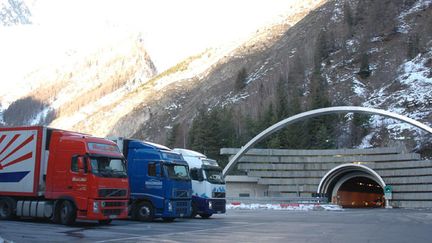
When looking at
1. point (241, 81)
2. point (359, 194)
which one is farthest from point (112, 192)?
point (241, 81)

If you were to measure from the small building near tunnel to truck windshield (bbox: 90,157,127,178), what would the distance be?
3460 centimetres

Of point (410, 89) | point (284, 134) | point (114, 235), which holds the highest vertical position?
point (410, 89)

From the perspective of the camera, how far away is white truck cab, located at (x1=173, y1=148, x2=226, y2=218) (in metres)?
27.5

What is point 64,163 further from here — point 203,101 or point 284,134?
point 203,101

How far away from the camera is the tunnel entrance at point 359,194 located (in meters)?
65.9

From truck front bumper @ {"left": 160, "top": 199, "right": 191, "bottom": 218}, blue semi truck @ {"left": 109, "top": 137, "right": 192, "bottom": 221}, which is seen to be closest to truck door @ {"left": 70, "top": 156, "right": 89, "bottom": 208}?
blue semi truck @ {"left": 109, "top": 137, "right": 192, "bottom": 221}

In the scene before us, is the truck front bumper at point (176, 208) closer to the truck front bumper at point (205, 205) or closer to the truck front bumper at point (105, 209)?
the truck front bumper at point (205, 205)

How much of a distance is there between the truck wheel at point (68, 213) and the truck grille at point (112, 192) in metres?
1.33

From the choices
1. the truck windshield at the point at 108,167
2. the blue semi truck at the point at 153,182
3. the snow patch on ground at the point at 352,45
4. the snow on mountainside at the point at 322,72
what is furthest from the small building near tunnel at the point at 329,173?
the snow patch on ground at the point at 352,45

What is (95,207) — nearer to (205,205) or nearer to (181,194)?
(181,194)

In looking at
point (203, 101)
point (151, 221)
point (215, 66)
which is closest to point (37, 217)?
point (151, 221)

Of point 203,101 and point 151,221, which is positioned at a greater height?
point 203,101

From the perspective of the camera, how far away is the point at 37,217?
69.9 ft

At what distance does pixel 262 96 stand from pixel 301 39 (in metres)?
23.7
